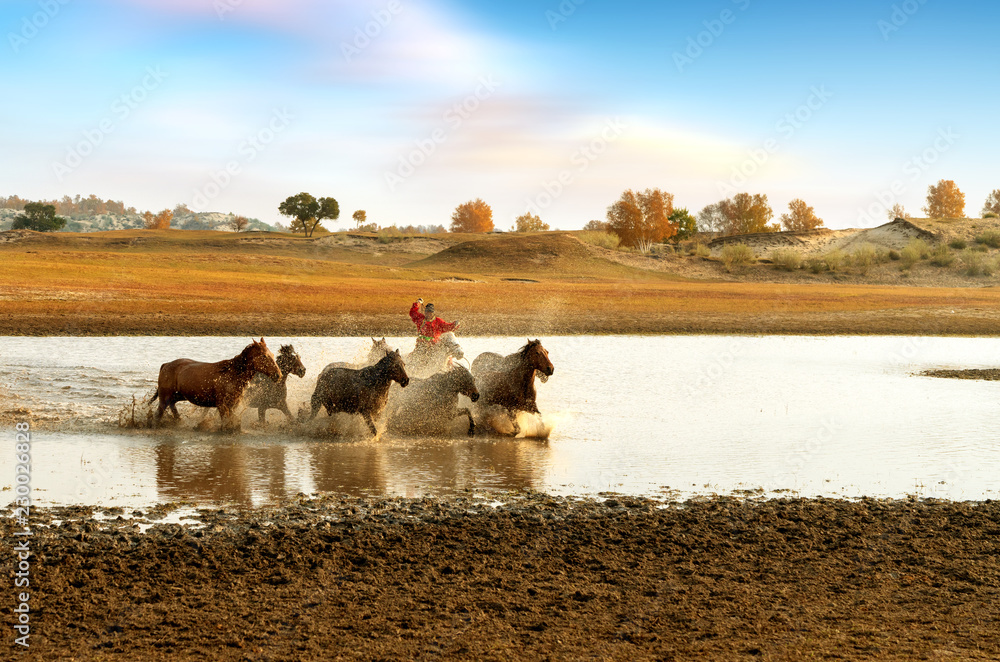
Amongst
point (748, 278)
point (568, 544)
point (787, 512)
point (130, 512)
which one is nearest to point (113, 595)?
point (130, 512)

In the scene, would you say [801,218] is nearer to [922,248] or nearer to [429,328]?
[922,248]

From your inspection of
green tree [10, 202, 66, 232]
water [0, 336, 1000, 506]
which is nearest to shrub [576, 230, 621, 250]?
green tree [10, 202, 66, 232]

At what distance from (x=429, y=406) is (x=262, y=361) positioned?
7.71 ft

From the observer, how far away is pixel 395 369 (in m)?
12.1

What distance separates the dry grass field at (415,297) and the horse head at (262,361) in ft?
51.8

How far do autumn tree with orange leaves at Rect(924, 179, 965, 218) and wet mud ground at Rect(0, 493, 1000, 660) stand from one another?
150 meters

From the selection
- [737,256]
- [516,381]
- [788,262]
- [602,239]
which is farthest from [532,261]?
[516,381]

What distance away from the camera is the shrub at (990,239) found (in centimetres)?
8638

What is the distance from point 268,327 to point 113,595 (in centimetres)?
2326

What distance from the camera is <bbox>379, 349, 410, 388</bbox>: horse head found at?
12062 millimetres

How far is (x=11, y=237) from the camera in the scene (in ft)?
266

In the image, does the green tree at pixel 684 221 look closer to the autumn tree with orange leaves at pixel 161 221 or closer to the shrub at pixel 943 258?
the shrub at pixel 943 258

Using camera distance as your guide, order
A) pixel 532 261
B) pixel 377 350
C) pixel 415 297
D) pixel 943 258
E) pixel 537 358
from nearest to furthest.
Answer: pixel 537 358, pixel 377 350, pixel 415 297, pixel 943 258, pixel 532 261

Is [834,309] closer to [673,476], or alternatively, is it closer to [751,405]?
[751,405]
